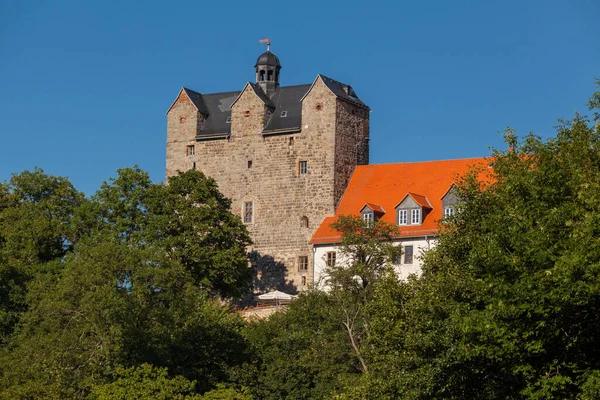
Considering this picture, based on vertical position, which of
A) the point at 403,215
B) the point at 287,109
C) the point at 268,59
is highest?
the point at 268,59

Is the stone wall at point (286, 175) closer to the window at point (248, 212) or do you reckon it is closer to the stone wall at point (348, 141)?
the stone wall at point (348, 141)

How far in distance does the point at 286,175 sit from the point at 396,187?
20.9 ft

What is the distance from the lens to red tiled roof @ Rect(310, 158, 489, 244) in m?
77.9

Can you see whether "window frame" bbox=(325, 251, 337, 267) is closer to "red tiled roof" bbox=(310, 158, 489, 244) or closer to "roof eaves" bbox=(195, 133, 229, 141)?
"red tiled roof" bbox=(310, 158, 489, 244)

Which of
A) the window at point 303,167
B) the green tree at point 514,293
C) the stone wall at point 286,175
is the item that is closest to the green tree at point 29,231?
the stone wall at point 286,175

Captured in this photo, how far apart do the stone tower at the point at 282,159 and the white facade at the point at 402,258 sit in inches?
48.0

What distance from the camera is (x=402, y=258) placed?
75750 millimetres

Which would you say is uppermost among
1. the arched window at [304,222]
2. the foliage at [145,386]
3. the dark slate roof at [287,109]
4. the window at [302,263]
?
the dark slate roof at [287,109]

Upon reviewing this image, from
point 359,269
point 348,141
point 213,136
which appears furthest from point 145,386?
point 213,136

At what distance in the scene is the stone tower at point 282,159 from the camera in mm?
81250

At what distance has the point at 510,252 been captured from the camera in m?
43.0

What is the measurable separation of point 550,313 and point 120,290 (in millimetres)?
19744

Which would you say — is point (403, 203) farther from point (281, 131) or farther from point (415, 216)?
point (281, 131)

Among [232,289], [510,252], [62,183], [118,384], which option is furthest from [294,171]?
[510,252]
